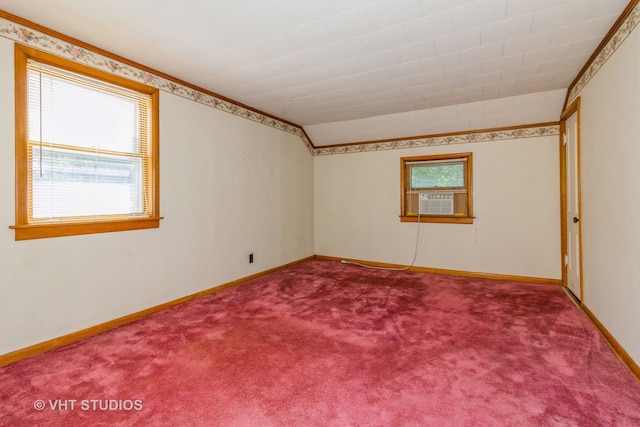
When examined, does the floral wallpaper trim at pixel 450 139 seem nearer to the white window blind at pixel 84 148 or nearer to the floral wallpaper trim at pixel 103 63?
the floral wallpaper trim at pixel 103 63

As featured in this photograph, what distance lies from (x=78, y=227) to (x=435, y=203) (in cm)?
424

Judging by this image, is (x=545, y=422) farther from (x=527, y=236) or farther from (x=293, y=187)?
(x=293, y=187)

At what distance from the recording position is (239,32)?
2283 mm

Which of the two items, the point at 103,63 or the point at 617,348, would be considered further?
the point at 103,63

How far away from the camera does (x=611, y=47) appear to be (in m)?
2.28

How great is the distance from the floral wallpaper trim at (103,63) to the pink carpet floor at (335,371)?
221 centimetres

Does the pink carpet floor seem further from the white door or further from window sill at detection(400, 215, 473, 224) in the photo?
window sill at detection(400, 215, 473, 224)

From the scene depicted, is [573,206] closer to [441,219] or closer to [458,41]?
[441,219]

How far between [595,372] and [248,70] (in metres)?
3.52

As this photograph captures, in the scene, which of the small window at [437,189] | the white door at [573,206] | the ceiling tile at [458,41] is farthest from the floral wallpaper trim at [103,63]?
the white door at [573,206]

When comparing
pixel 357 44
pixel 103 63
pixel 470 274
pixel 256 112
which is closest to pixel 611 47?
pixel 357 44

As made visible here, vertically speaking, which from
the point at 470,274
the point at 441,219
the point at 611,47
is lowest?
the point at 470,274

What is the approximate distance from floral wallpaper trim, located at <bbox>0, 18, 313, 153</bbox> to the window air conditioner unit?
2781 mm

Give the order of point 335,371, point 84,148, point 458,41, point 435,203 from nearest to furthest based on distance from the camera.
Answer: point 335,371 < point 458,41 < point 84,148 < point 435,203
